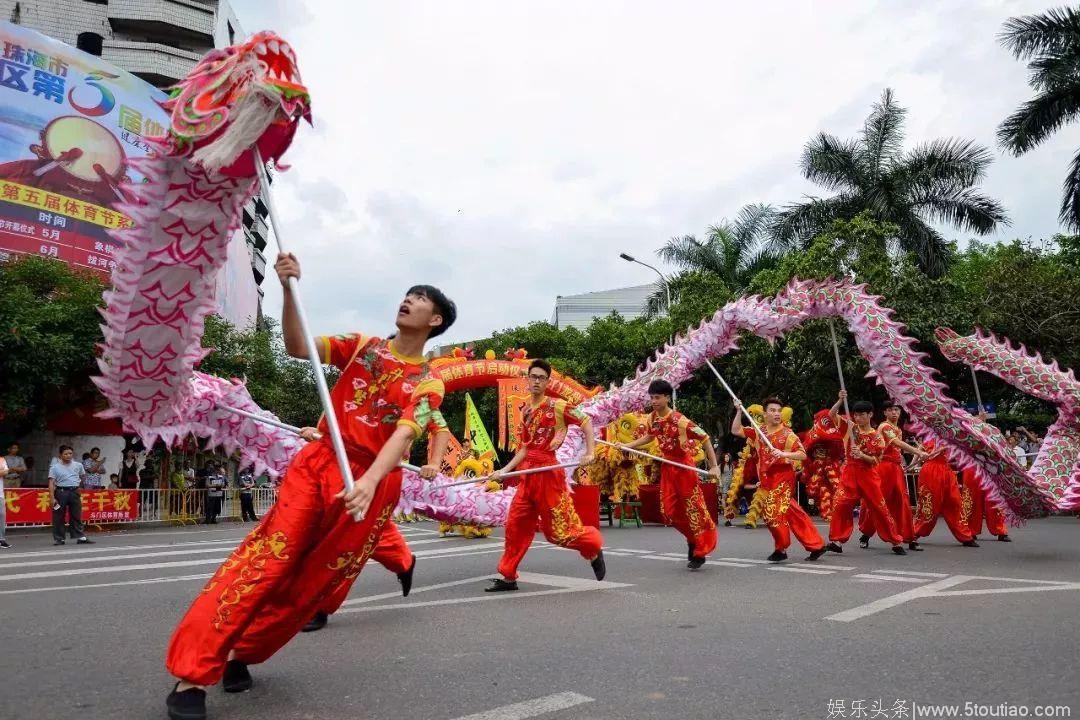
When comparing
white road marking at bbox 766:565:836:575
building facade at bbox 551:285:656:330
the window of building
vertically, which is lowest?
white road marking at bbox 766:565:836:575

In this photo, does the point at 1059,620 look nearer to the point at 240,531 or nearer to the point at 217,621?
the point at 217,621

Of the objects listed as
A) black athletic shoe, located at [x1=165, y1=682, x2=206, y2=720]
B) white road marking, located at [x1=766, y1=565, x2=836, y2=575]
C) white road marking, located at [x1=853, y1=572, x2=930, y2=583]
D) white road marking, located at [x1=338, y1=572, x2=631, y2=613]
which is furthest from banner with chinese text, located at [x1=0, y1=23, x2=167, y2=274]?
black athletic shoe, located at [x1=165, y1=682, x2=206, y2=720]

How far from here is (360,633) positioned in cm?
472

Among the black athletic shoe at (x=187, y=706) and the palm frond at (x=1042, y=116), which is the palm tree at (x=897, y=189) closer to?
the palm frond at (x=1042, y=116)

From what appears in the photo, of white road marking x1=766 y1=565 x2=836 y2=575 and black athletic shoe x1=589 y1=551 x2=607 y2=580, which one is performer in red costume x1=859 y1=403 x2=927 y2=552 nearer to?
white road marking x1=766 y1=565 x2=836 y2=575

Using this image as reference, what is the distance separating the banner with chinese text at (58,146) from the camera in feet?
70.7

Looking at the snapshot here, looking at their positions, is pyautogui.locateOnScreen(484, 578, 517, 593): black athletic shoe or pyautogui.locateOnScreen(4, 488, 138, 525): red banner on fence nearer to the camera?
pyautogui.locateOnScreen(484, 578, 517, 593): black athletic shoe

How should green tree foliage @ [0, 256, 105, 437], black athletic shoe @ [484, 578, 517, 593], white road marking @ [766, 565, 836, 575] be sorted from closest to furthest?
black athletic shoe @ [484, 578, 517, 593]
white road marking @ [766, 565, 836, 575]
green tree foliage @ [0, 256, 105, 437]

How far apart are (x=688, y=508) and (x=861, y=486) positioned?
2.46 m

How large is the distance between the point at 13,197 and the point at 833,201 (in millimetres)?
21909

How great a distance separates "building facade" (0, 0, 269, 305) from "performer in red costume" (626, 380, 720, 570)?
99.4ft

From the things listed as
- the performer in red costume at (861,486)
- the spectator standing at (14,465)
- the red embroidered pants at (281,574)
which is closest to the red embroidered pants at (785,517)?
the performer in red costume at (861,486)

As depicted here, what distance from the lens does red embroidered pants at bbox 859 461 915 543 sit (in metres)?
9.45

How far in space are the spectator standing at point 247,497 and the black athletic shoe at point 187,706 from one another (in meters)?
15.8
